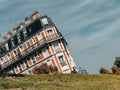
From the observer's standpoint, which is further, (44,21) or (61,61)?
(44,21)

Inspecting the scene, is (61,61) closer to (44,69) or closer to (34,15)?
(44,69)

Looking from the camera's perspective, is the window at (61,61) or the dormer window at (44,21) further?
the dormer window at (44,21)

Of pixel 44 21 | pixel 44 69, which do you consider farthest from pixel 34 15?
pixel 44 69

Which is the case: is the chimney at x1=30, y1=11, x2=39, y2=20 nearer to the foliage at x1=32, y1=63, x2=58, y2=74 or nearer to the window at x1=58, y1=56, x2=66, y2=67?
the window at x1=58, y1=56, x2=66, y2=67

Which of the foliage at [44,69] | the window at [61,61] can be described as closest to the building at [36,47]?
the window at [61,61]

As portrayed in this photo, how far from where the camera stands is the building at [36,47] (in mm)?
81688

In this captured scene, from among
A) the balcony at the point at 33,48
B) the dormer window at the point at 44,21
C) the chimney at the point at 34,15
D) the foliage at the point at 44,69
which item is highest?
the chimney at the point at 34,15

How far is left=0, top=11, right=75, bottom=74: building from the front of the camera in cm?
8169

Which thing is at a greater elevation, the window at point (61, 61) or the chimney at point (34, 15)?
the chimney at point (34, 15)

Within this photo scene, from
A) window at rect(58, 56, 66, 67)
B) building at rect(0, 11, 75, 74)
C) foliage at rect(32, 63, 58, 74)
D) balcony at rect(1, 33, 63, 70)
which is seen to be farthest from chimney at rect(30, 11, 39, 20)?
foliage at rect(32, 63, 58, 74)

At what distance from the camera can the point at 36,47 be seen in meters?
83.6

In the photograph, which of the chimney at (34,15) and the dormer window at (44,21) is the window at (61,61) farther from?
the chimney at (34,15)

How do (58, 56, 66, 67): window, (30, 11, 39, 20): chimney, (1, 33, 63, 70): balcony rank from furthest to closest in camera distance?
(30, 11, 39, 20): chimney → (1, 33, 63, 70): balcony → (58, 56, 66, 67): window

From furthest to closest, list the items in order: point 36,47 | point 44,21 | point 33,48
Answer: point 33,48
point 36,47
point 44,21
